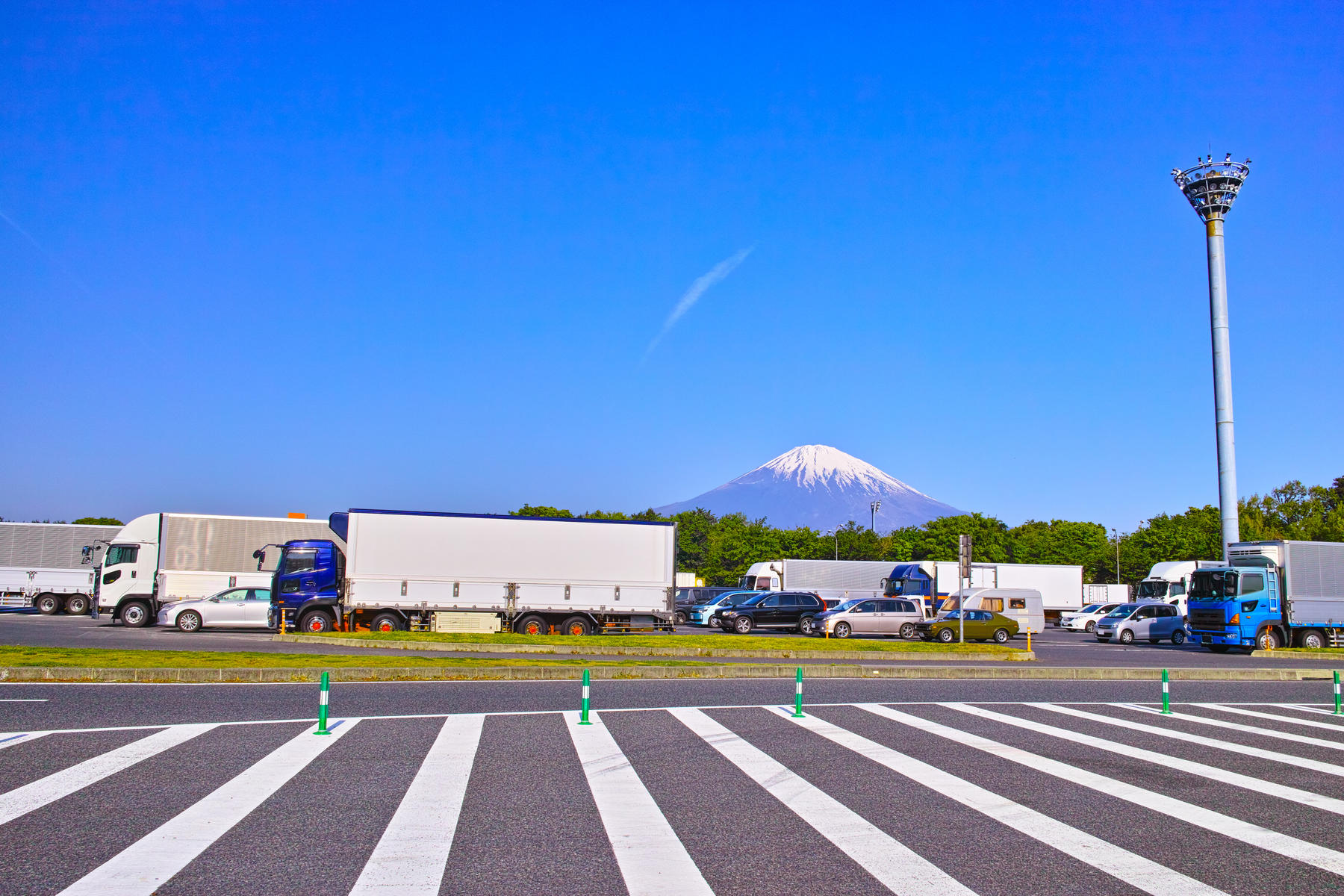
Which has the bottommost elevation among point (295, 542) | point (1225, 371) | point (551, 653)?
point (551, 653)

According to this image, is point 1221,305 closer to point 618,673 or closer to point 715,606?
point 715,606

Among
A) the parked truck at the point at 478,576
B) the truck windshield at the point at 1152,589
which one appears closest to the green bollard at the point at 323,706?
the parked truck at the point at 478,576

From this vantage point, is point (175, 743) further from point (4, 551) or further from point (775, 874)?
point (4, 551)

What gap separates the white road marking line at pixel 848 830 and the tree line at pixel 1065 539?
6640cm

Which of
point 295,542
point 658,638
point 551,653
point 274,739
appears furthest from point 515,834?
point 295,542

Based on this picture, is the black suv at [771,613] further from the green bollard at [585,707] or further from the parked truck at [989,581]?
the green bollard at [585,707]

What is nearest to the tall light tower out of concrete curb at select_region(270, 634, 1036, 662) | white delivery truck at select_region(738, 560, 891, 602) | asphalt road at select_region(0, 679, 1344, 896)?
white delivery truck at select_region(738, 560, 891, 602)

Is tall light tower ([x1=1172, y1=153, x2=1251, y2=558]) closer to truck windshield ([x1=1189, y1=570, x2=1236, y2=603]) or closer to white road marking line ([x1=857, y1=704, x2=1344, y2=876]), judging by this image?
truck windshield ([x1=1189, y1=570, x2=1236, y2=603])

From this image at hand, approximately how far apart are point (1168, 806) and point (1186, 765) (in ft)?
7.68

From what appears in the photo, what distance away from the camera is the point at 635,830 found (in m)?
7.03

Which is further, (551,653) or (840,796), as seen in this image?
(551,653)

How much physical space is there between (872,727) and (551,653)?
1216 centimetres

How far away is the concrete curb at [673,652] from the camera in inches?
942

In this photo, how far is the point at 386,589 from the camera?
28406mm
